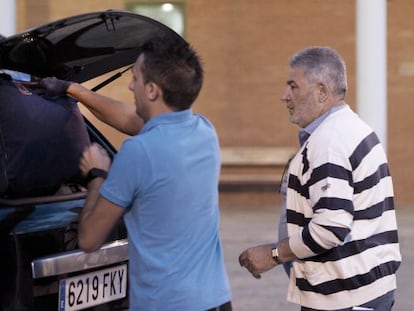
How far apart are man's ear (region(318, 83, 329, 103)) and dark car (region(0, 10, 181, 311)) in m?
0.84

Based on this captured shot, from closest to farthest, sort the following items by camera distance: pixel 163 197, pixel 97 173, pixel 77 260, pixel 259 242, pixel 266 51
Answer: pixel 163 197, pixel 97 173, pixel 77 260, pixel 259 242, pixel 266 51

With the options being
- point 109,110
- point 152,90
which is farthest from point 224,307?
point 109,110

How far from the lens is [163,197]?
9.30 ft

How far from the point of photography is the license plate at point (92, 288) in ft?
11.6

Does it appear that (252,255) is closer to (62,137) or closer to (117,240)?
(117,240)

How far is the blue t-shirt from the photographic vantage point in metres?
2.80

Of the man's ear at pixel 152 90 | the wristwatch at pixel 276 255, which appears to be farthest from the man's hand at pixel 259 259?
the man's ear at pixel 152 90

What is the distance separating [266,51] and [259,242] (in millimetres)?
2870

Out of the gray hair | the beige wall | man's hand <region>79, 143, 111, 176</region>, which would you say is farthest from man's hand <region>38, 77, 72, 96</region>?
the beige wall

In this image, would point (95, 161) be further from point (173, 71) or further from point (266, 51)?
point (266, 51)

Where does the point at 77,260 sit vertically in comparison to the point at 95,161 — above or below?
below

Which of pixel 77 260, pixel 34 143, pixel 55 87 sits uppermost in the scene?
pixel 55 87

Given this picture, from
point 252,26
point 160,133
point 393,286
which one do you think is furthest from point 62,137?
point 252,26

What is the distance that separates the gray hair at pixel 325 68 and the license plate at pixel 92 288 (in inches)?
47.7
